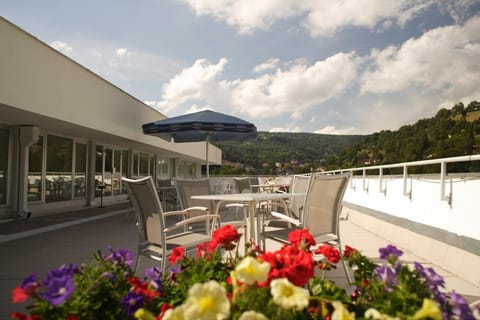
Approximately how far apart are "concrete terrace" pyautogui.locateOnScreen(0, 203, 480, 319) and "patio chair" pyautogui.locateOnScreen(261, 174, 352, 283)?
1.57 ft

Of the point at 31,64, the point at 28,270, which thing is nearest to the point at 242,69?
the point at 31,64

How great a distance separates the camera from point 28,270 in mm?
3398

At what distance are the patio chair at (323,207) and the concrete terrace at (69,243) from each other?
18.9 inches

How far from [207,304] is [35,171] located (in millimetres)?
9076

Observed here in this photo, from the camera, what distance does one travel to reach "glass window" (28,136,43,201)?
816cm

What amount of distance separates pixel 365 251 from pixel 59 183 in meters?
8.17

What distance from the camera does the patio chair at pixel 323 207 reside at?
2.87 m

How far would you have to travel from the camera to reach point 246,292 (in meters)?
0.87

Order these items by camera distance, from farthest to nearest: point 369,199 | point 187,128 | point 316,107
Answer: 1. point 316,107
2. point 187,128
3. point 369,199

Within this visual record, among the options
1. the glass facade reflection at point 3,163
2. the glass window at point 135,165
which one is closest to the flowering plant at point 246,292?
the glass facade reflection at point 3,163

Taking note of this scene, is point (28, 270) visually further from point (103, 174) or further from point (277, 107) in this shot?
point (277, 107)

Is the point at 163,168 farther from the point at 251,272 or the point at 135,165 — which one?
the point at 251,272

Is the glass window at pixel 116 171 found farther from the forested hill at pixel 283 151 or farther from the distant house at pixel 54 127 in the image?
the forested hill at pixel 283 151

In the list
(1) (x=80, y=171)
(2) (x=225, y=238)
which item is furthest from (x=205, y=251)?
(1) (x=80, y=171)
